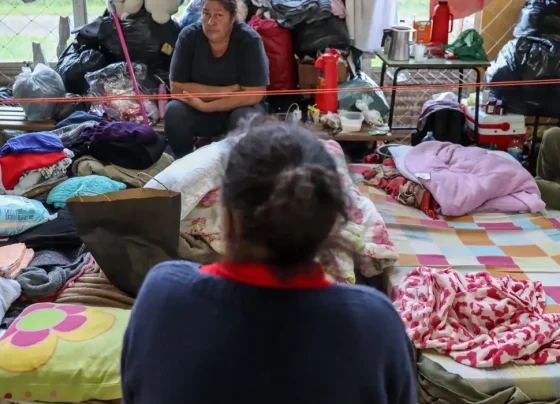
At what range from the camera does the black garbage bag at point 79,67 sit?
11.6 feet

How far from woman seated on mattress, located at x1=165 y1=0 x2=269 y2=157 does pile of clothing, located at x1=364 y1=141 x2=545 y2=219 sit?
28.0 inches

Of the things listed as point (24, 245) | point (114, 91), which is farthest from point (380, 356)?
point (114, 91)

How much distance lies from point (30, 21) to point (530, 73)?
293 centimetres

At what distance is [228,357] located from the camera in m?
0.81

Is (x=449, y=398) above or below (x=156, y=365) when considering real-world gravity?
below

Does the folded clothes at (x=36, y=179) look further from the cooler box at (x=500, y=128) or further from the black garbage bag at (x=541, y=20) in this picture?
the black garbage bag at (x=541, y=20)

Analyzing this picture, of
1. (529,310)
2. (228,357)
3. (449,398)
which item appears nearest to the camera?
(228,357)

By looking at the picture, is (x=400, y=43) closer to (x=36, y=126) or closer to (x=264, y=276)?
(x=36, y=126)

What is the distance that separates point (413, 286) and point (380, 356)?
3.90 feet

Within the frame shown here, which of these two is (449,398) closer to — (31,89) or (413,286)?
(413,286)

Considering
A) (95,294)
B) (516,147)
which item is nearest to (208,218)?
(95,294)

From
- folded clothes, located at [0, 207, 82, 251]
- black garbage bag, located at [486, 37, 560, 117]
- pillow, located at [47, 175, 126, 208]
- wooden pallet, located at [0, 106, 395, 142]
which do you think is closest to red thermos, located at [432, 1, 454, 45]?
black garbage bag, located at [486, 37, 560, 117]

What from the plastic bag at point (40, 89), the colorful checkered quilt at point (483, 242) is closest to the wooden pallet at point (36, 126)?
the plastic bag at point (40, 89)

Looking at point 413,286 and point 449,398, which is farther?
point 413,286
